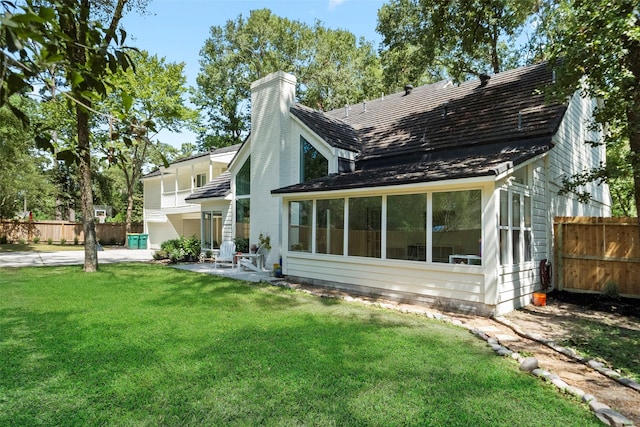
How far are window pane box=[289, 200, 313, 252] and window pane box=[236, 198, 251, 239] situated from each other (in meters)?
3.83

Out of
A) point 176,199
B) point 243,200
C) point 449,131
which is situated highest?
point 449,131

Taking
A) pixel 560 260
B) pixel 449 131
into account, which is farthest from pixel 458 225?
pixel 449 131

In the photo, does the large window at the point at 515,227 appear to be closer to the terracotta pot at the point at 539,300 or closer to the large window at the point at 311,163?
the terracotta pot at the point at 539,300

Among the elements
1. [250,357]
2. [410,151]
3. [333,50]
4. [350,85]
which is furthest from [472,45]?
[333,50]

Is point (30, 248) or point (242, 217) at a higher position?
point (242, 217)

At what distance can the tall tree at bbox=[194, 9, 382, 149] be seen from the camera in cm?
3058

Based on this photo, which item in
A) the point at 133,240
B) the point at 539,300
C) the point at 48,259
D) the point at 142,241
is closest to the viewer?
the point at 539,300

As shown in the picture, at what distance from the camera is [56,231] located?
25766mm

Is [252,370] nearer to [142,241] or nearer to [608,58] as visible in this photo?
[608,58]

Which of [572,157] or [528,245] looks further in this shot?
[572,157]

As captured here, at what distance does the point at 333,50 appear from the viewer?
3130 cm

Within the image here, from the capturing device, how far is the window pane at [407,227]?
7723 millimetres

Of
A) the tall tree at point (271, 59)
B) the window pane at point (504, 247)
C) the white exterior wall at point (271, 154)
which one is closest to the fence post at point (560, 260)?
the window pane at point (504, 247)

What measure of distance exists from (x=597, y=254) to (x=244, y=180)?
11095 mm
